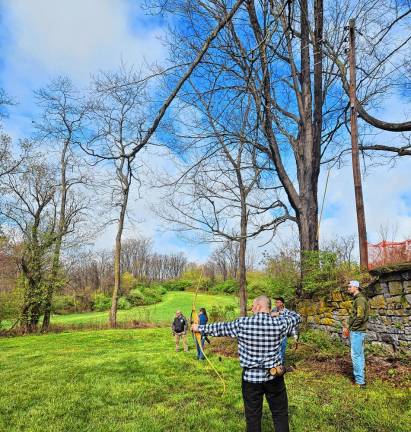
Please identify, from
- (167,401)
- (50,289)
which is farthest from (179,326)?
(50,289)

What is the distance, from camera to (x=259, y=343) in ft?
13.5

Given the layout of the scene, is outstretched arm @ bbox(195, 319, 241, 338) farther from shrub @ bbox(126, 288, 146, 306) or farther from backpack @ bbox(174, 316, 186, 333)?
shrub @ bbox(126, 288, 146, 306)

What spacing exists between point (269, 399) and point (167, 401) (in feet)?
10.3

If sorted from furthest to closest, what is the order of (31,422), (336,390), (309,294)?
(309,294) < (336,390) < (31,422)

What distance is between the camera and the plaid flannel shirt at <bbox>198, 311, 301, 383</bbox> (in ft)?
13.3

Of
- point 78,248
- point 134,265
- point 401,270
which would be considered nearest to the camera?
point 401,270

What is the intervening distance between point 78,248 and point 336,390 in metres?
24.3

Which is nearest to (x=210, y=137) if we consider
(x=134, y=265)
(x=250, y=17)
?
(x=250, y=17)

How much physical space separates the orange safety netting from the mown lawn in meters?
3.47

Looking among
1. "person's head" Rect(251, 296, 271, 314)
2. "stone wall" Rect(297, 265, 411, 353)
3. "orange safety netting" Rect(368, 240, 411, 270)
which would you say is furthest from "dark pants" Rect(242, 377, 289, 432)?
"orange safety netting" Rect(368, 240, 411, 270)

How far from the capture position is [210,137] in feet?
40.8

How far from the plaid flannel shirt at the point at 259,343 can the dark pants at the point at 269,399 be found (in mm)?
103

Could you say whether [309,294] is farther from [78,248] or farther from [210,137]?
[78,248]

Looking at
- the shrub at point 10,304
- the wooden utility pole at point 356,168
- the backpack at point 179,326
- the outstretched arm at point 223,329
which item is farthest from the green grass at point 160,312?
the outstretched arm at point 223,329
